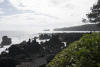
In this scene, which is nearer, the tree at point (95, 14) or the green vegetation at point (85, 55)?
the green vegetation at point (85, 55)

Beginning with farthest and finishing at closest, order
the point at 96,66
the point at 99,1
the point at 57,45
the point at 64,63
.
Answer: the point at 99,1
the point at 57,45
the point at 64,63
the point at 96,66

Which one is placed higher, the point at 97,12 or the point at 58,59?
the point at 97,12

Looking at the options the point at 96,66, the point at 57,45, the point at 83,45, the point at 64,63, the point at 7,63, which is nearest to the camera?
the point at 96,66

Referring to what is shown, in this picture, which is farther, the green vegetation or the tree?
the tree

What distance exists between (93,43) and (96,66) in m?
0.43

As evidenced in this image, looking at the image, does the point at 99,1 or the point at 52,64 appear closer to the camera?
the point at 52,64

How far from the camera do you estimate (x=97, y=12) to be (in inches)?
1123

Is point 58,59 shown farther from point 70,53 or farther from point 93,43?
point 93,43

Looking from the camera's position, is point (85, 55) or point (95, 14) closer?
point (85, 55)

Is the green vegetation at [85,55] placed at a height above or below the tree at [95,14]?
below

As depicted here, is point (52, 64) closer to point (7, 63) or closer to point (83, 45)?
point (83, 45)

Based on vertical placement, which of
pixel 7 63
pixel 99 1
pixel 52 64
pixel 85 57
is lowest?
pixel 7 63

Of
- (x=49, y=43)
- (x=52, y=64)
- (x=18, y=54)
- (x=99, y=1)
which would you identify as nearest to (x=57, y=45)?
(x=49, y=43)

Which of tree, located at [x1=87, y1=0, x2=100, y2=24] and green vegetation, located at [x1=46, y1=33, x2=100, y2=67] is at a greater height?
tree, located at [x1=87, y1=0, x2=100, y2=24]
